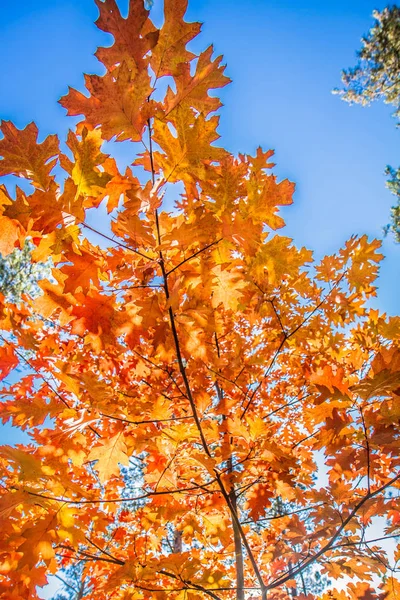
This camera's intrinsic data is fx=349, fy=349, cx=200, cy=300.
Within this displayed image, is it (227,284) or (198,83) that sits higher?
(198,83)

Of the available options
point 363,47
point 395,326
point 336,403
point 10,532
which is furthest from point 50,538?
point 363,47

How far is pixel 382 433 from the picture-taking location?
5.20ft

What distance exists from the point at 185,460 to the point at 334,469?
38.7 inches

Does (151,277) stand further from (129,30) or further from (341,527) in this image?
(341,527)

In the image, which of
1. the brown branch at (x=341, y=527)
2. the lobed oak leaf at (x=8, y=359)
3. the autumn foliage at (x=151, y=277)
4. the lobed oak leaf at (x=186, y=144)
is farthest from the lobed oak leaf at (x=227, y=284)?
the lobed oak leaf at (x=8, y=359)

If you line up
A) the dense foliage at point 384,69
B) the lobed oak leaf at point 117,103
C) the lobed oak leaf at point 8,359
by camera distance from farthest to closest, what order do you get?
the dense foliage at point 384,69, the lobed oak leaf at point 8,359, the lobed oak leaf at point 117,103

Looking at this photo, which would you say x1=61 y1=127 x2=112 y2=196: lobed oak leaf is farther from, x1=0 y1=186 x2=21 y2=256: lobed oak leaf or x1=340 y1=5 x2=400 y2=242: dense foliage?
x1=340 y1=5 x2=400 y2=242: dense foliage

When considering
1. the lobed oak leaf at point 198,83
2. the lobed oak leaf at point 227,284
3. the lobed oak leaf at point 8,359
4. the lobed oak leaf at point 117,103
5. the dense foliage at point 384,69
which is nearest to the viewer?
the lobed oak leaf at point 117,103

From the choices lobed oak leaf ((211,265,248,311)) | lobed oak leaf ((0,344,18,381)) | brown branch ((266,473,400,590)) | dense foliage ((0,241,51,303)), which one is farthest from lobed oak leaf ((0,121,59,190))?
dense foliage ((0,241,51,303))

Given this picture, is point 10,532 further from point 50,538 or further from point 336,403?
point 336,403

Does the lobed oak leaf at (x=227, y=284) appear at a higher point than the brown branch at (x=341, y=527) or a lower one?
higher

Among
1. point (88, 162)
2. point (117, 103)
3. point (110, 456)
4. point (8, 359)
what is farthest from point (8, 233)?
point (8, 359)

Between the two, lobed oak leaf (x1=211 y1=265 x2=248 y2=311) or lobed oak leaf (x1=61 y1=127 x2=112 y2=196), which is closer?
lobed oak leaf (x1=61 y1=127 x2=112 y2=196)

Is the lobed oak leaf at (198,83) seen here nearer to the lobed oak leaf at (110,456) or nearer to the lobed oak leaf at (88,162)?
the lobed oak leaf at (88,162)
